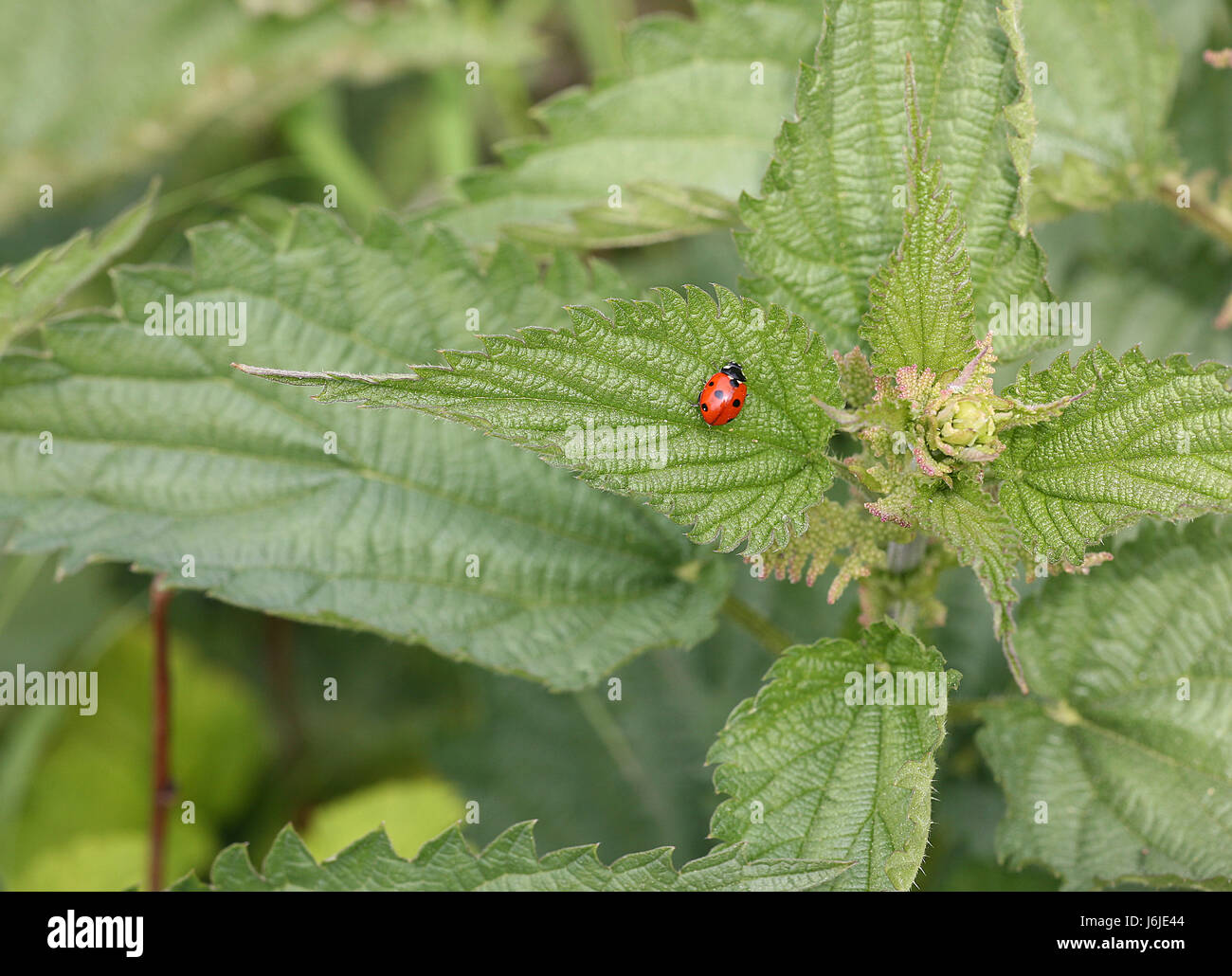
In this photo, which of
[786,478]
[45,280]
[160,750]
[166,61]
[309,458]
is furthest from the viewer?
[166,61]

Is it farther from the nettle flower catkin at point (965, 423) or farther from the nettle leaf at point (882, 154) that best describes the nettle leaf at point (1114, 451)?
the nettle leaf at point (882, 154)

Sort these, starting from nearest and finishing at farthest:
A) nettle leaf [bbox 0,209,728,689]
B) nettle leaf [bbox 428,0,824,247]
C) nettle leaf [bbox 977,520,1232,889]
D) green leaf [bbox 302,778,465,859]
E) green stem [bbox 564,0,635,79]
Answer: nettle leaf [bbox 977,520,1232,889] → nettle leaf [bbox 0,209,728,689] → nettle leaf [bbox 428,0,824,247] → green leaf [bbox 302,778,465,859] → green stem [bbox 564,0,635,79]

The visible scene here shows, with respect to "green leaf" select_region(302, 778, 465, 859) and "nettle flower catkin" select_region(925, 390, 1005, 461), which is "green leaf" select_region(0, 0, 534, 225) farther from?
"nettle flower catkin" select_region(925, 390, 1005, 461)

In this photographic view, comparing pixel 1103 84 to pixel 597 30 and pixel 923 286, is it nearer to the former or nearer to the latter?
pixel 923 286

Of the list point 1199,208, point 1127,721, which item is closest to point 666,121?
point 1199,208

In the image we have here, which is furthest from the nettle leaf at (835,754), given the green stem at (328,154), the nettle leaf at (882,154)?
the green stem at (328,154)

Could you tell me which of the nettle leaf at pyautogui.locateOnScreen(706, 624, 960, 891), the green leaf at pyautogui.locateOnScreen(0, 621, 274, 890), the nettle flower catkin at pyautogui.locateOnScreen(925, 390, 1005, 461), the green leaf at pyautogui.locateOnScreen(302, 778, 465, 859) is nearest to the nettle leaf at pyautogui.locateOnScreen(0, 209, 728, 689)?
the nettle leaf at pyautogui.locateOnScreen(706, 624, 960, 891)

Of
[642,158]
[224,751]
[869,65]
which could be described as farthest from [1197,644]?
[224,751]

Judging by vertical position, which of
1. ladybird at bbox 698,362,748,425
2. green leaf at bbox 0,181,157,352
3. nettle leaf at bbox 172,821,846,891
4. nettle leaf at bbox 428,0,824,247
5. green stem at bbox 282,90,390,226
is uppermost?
green stem at bbox 282,90,390,226
